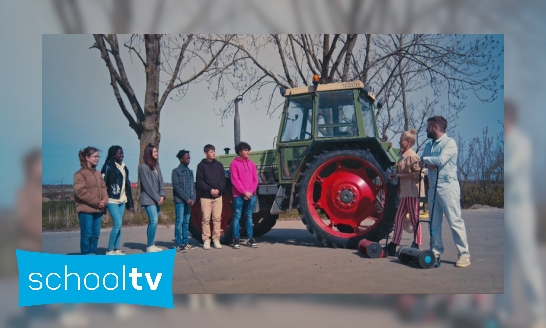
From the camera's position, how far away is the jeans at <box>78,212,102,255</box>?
15.8 feet

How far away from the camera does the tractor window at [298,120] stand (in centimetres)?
593

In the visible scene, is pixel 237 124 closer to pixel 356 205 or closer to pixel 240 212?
pixel 240 212

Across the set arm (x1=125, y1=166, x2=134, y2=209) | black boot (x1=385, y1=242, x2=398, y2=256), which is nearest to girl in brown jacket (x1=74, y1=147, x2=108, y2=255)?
arm (x1=125, y1=166, x2=134, y2=209)

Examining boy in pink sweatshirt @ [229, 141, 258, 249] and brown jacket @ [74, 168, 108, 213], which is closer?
brown jacket @ [74, 168, 108, 213]

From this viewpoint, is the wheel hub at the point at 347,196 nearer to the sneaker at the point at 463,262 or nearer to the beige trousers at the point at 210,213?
the sneaker at the point at 463,262

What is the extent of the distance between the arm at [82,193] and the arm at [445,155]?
3562 mm

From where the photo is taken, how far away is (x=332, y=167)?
581cm

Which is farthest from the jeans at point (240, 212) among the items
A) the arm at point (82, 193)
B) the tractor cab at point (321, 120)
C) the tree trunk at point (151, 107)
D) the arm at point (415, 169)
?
the arm at point (415, 169)

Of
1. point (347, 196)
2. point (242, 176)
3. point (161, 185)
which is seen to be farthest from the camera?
point (242, 176)

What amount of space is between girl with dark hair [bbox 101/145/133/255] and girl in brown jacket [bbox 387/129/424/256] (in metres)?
3.02

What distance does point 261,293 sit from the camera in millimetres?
4477

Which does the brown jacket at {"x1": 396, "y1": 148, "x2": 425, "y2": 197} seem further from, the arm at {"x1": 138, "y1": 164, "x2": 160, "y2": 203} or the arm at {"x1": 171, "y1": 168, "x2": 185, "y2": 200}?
the arm at {"x1": 138, "y1": 164, "x2": 160, "y2": 203}

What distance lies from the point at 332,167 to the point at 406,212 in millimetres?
1074

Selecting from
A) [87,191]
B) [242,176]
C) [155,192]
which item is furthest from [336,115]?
[87,191]
